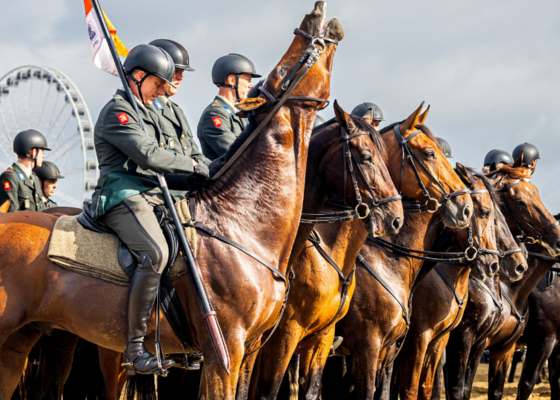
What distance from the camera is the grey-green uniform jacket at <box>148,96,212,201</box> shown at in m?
6.15

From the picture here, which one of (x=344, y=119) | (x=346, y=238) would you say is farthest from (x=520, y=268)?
(x=344, y=119)

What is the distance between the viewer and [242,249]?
17.2 feet

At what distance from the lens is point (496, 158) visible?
14328 millimetres

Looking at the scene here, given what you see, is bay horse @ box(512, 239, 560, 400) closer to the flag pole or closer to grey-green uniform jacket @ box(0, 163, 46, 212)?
the flag pole

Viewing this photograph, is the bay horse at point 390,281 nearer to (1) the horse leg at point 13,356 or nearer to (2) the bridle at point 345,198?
(2) the bridle at point 345,198

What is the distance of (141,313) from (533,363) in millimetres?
8500

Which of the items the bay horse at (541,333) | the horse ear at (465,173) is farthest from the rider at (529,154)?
the horse ear at (465,173)

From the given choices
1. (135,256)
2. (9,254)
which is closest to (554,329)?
(135,256)

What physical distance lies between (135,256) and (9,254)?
96cm

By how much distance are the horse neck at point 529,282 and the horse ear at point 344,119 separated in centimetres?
589

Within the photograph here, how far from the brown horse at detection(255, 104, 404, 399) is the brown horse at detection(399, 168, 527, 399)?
78.1 inches

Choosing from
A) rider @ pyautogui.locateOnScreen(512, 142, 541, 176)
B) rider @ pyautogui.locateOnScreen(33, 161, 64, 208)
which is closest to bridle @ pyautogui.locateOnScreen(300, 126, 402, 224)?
rider @ pyautogui.locateOnScreen(33, 161, 64, 208)

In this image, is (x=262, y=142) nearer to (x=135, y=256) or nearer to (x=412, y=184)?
(x=135, y=256)

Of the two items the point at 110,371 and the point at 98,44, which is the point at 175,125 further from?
the point at 110,371
